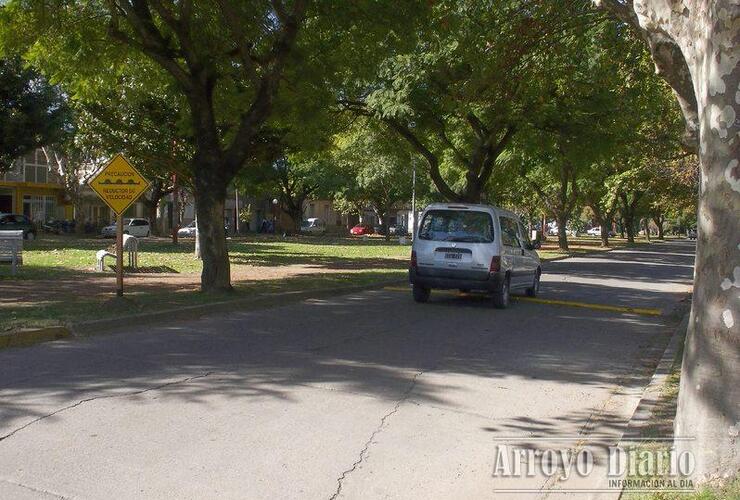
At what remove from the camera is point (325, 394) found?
6.72 metres

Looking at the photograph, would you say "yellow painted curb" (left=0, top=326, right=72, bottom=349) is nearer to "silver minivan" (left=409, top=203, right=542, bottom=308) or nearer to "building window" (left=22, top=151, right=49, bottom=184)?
"silver minivan" (left=409, top=203, right=542, bottom=308)

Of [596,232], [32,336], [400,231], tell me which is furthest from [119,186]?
[596,232]

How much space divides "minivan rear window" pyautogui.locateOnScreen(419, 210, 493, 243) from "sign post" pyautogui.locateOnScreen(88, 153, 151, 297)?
17.2ft

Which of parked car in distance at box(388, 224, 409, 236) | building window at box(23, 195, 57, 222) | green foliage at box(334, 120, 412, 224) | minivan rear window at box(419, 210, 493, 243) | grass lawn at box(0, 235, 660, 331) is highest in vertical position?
green foliage at box(334, 120, 412, 224)

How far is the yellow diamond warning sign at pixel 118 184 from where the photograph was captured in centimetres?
1135

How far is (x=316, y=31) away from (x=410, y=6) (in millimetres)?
2592

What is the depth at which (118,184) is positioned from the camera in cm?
1146

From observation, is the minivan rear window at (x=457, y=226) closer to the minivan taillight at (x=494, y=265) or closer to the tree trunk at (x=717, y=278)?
the minivan taillight at (x=494, y=265)

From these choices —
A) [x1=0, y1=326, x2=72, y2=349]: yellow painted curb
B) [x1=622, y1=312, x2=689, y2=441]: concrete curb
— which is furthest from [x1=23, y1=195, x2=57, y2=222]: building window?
[x1=622, y1=312, x2=689, y2=441]: concrete curb

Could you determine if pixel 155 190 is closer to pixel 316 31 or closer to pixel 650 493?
pixel 316 31

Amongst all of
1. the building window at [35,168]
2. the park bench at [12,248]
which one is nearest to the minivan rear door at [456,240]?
the park bench at [12,248]

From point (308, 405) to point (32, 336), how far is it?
4499 millimetres

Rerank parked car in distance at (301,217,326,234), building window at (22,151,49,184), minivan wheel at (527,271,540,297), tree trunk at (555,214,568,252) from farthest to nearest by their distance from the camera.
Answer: parked car in distance at (301,217,326,234) < building window at (22,151,49,184) < tree trunk at (555,214,568,252) < minivan wheel at (527,271,540,297)

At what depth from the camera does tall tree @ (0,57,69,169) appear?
25.8 meters
